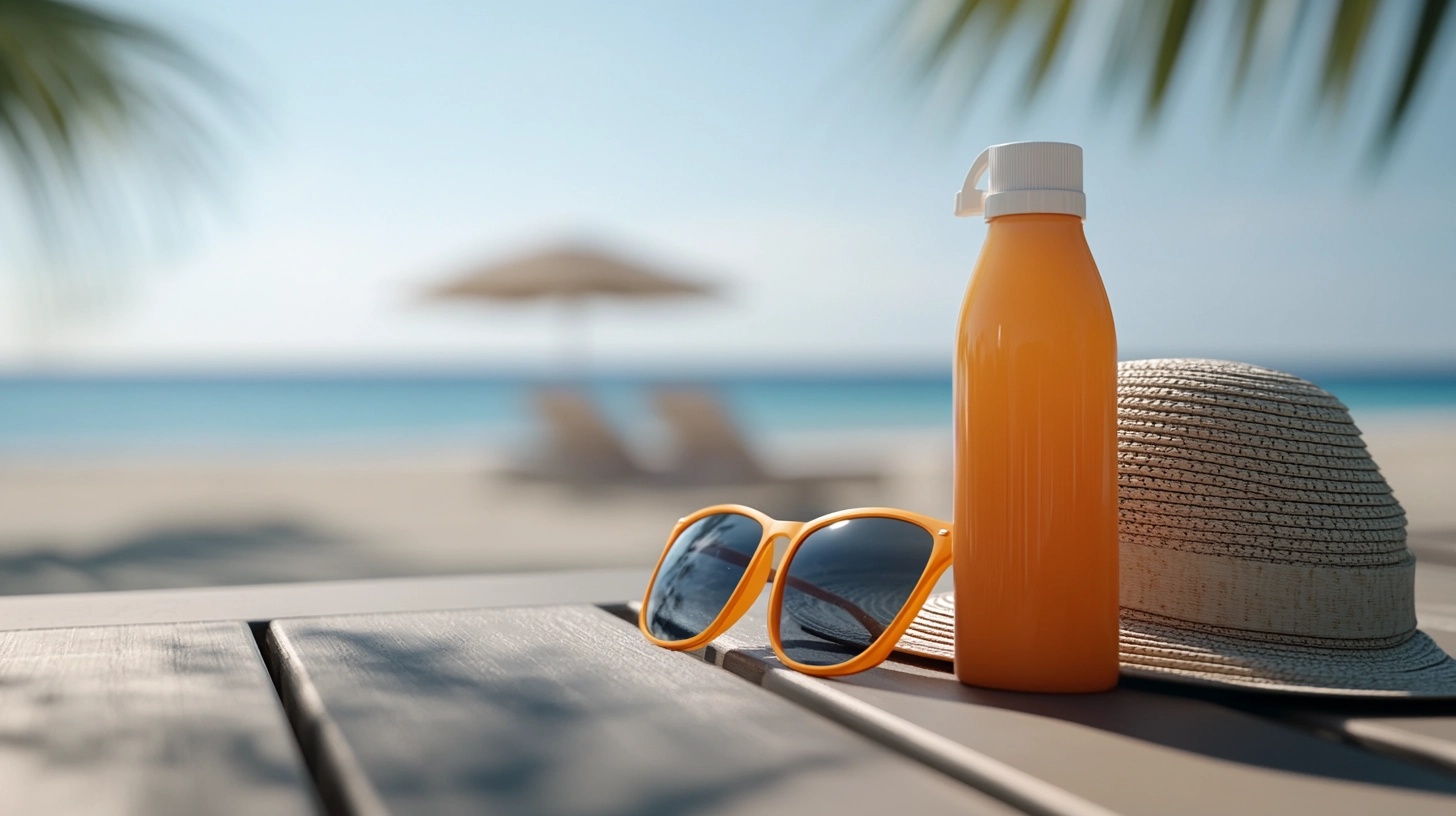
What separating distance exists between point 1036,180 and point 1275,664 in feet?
0.90

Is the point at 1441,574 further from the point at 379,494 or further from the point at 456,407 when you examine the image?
the point at 456,407

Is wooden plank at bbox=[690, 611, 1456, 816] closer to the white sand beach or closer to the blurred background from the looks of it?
the blurred background

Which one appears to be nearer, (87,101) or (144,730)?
(144,730)

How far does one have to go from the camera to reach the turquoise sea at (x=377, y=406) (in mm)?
18000

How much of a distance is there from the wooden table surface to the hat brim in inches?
0.5

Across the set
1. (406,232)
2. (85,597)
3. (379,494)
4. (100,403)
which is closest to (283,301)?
(406,232)

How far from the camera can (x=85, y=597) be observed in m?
0.94

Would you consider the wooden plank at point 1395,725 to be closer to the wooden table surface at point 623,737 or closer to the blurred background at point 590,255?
the wooden table surface at point 623,737

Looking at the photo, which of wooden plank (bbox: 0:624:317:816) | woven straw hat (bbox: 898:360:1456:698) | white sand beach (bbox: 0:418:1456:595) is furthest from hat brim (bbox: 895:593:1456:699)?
white sand beach (bbox: 0:418:1456:595)

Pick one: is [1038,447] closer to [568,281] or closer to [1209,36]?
[1209,36]

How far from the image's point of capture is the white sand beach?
6.58 metres

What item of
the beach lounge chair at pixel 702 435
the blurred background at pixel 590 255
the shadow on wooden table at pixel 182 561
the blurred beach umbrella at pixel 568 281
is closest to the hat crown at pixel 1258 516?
the blurred background at pixel 590 255

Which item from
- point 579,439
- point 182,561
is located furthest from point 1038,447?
point 579,439

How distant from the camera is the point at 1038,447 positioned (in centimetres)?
55
